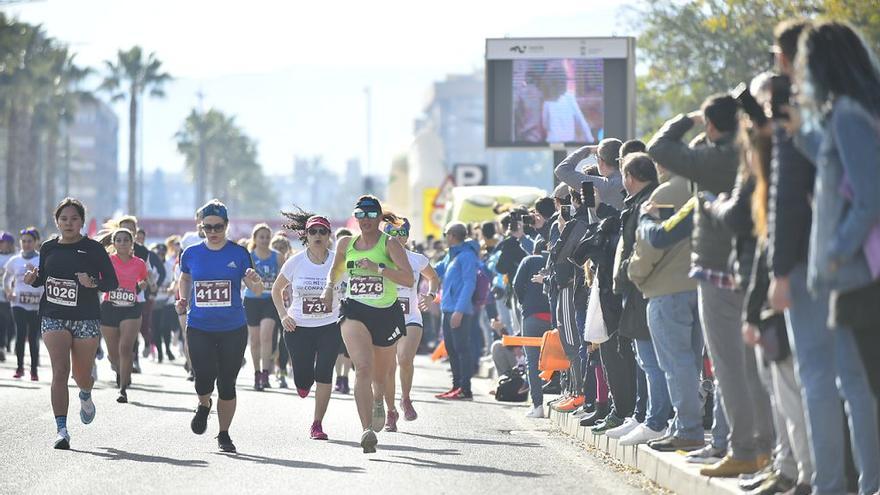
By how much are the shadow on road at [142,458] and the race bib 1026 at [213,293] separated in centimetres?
122

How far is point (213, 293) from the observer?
12.5 metres

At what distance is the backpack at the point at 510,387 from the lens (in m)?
18.4

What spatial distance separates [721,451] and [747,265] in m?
2.08

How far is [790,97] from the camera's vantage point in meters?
7.61

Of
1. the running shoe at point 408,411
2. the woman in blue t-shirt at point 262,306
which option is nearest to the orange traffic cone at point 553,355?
the running shoe at point 408,411

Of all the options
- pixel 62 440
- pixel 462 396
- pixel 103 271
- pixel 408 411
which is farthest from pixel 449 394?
pixel 62 440

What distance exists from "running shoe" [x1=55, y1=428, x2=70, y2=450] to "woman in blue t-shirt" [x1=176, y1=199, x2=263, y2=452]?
0.94m

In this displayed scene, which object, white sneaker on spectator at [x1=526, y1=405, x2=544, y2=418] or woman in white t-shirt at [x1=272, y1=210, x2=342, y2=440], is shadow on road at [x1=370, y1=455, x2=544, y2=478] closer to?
woman in white t-shirt at [x1=272, y1=210, x2=342, y2=440]

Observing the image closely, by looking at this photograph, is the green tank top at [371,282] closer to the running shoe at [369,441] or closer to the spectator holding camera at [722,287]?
the running shoe at [369,441]

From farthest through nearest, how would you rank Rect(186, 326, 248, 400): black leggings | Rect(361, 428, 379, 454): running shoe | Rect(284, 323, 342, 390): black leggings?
Rect(284, 323, 342, 390): black leggings → Rect(186, 326, 248, 400): black leggings → Rect(361, 428, 379, 454): running shoe

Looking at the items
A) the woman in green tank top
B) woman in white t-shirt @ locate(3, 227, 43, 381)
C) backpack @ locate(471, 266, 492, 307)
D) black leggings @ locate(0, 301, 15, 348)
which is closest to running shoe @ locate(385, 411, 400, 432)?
the woman in green tank top

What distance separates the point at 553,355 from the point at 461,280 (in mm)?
3780

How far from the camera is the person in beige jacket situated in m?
10.4

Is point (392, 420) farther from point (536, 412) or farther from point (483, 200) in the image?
point (483, 200)
